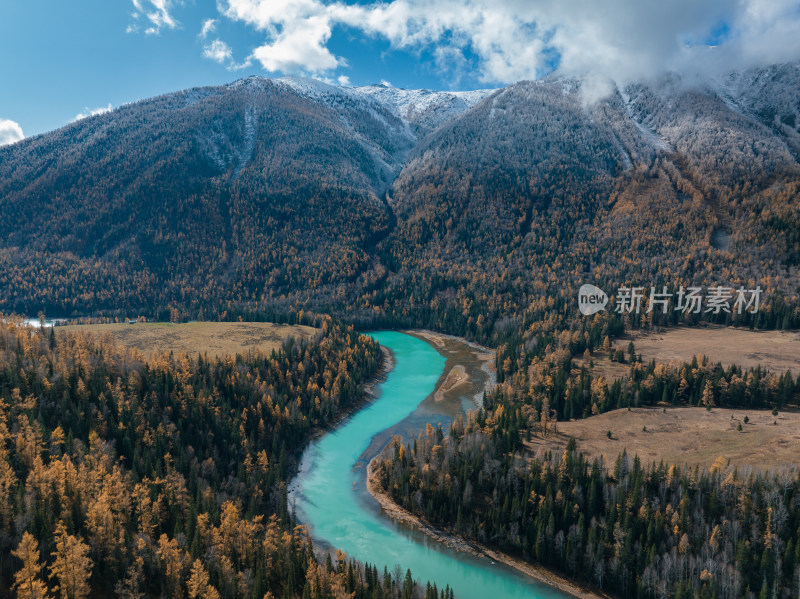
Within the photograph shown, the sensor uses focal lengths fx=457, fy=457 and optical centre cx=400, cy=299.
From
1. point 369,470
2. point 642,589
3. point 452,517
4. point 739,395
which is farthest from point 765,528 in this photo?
point 369,470

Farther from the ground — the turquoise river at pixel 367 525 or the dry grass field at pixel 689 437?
the dry grass field at pixel 689 437

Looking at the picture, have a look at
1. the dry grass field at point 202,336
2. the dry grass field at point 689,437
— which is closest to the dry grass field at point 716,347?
the dry grass field at point 689,437

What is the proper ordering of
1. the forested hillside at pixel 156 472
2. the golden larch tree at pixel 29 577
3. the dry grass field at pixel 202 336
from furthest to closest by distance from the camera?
the dry grass field at pixel 202 336 < the forested hillside at pixel 156 472 < the golden larch tree at pixel 29 577

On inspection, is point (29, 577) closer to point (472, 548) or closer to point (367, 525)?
point (367, 525)

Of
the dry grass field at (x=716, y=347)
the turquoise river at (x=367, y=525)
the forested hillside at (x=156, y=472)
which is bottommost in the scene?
the turquoise river at (x=367, y=525)

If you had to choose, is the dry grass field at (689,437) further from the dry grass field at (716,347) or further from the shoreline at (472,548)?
the dry grass field at (716,347)

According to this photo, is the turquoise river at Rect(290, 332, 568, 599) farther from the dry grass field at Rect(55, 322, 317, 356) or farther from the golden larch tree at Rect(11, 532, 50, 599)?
the dry grass field at Rect(55, 322, 317, 356)
